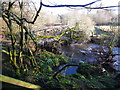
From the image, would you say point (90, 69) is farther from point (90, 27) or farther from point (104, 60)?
point (90, 27)

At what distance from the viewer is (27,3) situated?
459 centimetres

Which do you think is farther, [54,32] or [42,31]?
[54,32]

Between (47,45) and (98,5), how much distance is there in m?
8.31

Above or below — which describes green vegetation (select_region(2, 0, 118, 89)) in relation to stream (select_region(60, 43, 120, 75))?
above

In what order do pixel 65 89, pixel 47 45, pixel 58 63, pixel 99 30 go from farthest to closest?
pixel 99 30 → pixel 47 45 → pixel 58 63 → pixel 65 89

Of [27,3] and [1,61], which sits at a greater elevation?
[27,3]

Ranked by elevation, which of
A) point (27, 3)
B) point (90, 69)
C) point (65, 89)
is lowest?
point (90, 69)

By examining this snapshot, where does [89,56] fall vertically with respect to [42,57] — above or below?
below

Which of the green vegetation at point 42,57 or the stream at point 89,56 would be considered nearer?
the green vegetation at point 42,57

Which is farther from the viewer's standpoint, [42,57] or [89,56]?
[89,56]

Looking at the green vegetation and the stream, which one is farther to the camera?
the stream

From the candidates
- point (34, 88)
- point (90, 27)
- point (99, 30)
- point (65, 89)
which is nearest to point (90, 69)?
point (65, 89)

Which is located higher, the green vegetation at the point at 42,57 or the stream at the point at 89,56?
the green vegetation at the point at 42,57

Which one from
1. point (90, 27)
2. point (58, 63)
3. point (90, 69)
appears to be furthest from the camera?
point (90, 27)
